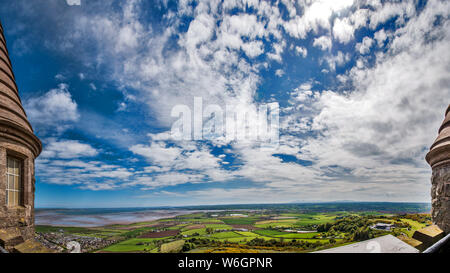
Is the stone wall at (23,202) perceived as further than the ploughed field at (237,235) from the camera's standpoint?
No

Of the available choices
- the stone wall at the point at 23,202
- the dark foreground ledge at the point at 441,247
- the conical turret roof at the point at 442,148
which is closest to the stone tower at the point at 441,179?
the conical turret roof at the point at 442,148

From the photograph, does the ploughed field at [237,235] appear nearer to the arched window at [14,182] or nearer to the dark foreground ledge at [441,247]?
the arched window at [14,182]

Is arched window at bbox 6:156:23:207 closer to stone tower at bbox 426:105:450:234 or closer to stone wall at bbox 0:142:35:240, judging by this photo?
stone wall at bbox 0:142:35:240

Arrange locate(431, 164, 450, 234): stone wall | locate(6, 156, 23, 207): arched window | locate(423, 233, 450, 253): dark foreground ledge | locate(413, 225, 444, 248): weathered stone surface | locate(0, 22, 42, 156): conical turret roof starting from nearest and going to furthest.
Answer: locate(423, 233, 450, 253): dark foreground ledge → locate(413, 225, 444, 248): weathered stone surface → locate(0, 22, 42, 156): conical turret roof → locate(6, 156, 23, 207): arched window → locate(431, 164, 450, 234): stone wall

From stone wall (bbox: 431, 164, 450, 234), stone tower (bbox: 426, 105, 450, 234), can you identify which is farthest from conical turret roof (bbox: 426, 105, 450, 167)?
stone wall (bbox: 431, 164, 450, 234)

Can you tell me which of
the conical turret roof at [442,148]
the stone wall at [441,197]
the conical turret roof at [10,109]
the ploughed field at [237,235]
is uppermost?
the conical turret roof at [10,109]

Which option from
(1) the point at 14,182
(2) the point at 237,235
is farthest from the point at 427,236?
(1) the point at 14,182
